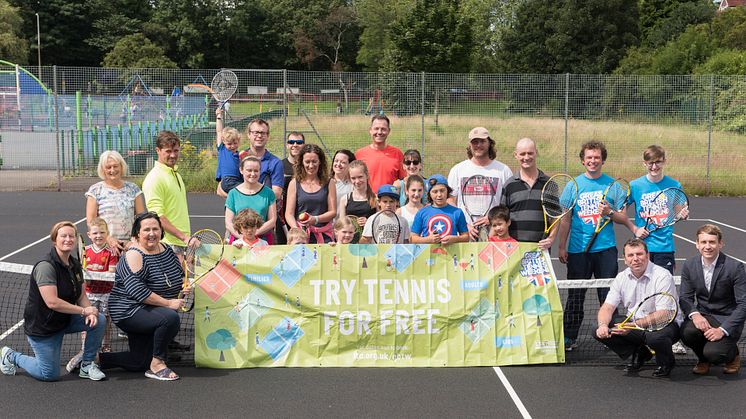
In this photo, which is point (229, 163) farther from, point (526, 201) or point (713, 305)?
point (713, 305)

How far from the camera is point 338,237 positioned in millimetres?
7492

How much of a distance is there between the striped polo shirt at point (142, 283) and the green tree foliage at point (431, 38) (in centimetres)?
3872

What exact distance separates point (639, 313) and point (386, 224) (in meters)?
2.32

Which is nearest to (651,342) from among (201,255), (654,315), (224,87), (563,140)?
(654,315)

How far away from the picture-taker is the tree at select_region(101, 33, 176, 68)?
60.6m

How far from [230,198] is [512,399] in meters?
3.18

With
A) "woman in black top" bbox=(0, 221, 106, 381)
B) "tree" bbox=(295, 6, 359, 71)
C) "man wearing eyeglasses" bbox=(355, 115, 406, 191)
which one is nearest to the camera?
"woman in black top" bbox=(0, 221, 106, 381)

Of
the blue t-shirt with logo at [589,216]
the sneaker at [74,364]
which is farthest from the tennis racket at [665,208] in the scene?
the sneaker at [74,364]

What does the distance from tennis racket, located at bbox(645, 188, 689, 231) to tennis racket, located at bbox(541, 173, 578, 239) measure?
0.82 metres

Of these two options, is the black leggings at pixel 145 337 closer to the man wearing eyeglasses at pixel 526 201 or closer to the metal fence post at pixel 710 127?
the man wearing eyeglasses at pixel 526 201

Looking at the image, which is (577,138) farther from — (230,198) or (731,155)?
(230,198)

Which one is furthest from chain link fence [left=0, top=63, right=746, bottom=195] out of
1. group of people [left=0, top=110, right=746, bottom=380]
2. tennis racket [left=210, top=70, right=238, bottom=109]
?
group of people [left=0, top=110, right=746, bottom=380]

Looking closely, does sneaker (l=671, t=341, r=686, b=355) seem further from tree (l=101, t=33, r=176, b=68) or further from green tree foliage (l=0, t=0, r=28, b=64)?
green tree foliage (l=0, t=0, r=28, b=64)

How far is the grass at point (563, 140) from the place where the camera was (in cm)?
2158
